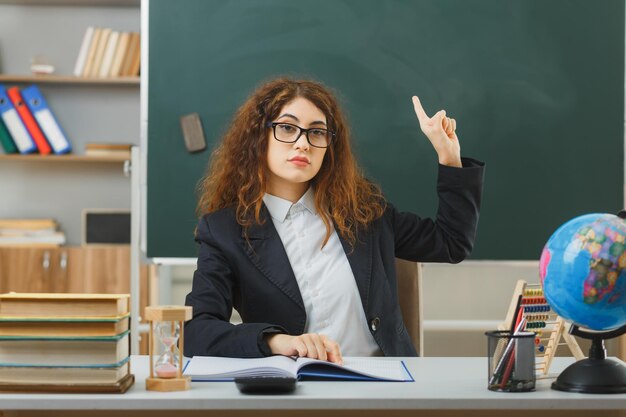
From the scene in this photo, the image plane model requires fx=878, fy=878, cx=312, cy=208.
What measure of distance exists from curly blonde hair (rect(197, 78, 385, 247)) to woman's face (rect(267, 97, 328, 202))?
0.09 ft

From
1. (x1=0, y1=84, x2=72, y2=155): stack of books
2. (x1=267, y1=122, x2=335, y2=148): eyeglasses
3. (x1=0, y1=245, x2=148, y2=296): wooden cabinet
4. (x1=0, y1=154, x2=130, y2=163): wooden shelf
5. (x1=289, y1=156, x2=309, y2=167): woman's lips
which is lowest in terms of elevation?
(x1=0, y1=245, x2=148, y2=296): wooden cabinet

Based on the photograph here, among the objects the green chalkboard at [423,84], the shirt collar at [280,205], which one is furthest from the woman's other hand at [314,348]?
the green chalkboard at [423,84]

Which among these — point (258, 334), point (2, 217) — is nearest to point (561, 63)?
point (258, 334)

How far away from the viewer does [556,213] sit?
327cm

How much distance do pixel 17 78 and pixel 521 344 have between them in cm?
376

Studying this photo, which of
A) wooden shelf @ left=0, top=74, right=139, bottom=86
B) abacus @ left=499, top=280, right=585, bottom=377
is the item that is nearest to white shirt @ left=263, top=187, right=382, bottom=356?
abacus @ left=499, top=280, right=585, bottom=377

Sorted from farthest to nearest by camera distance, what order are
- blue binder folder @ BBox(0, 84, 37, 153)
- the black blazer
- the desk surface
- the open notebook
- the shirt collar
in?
blue binder folder @ BBox(0, 84, 37, 153) → the shirt collar → the black blazer → the open notebook → the desk surface

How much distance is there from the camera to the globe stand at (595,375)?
1318mm

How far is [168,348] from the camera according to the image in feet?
4.35

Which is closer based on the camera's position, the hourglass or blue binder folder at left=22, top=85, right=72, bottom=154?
the hourglass

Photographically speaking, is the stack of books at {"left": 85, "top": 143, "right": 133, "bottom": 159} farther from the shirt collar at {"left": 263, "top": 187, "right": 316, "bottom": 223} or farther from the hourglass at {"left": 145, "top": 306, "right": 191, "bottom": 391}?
the hourglass at {"left": 145, "top": 306, "right": 191, "bottom": 391}

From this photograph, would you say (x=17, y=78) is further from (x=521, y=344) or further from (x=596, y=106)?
(x=521, y=344)

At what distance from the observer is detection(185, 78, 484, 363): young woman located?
202 cm

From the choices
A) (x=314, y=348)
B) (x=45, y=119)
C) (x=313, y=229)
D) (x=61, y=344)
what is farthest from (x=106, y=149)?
(x=61, y=344)
